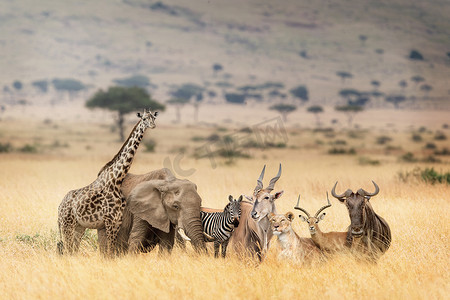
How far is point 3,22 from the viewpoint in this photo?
175 meters

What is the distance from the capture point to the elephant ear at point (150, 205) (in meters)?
10.4

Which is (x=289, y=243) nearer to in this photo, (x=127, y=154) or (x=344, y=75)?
(x=127, y=154)

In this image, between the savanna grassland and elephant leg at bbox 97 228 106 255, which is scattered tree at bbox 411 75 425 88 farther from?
elephant leg at bbox 97 228 106 255

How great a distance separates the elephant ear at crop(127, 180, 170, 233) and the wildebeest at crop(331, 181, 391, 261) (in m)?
2.62

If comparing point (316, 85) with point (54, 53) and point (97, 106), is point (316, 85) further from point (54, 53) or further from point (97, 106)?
point (97, 106)

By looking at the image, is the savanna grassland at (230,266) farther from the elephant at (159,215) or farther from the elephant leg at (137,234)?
the elephant at (159,215)

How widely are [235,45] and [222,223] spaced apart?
554 feet

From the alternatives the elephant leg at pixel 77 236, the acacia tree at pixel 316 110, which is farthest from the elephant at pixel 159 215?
the acacia tree at pixel 316 110

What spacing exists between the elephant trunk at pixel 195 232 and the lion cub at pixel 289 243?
121cm

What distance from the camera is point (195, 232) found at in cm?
1010

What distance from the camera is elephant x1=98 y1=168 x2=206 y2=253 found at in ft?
33.4

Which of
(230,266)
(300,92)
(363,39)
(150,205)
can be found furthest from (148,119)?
(363,39)

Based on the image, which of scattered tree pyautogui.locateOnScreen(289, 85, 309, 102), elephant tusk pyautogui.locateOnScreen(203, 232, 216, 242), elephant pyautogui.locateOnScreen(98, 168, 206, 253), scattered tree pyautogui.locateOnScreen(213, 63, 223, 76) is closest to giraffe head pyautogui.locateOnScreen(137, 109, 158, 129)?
elephant pyautogui.locateOnScreen(98, 168, 206, 253)

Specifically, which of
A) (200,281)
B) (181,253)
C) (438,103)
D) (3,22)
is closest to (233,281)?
(200,281)
